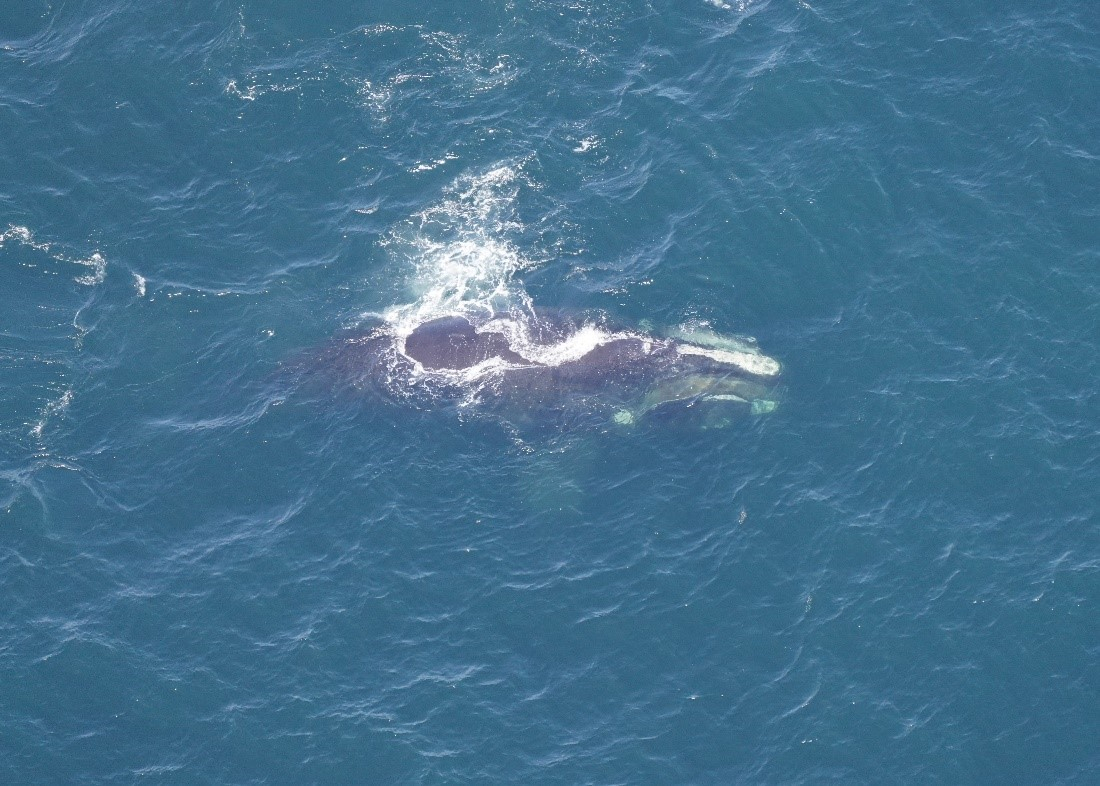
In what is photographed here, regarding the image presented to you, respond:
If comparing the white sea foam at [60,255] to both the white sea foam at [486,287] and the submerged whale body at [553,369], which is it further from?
the white sea foam at [486,287]

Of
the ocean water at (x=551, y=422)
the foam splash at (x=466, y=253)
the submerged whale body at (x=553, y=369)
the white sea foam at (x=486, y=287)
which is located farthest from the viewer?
the foam splash at (x=466, y=253)

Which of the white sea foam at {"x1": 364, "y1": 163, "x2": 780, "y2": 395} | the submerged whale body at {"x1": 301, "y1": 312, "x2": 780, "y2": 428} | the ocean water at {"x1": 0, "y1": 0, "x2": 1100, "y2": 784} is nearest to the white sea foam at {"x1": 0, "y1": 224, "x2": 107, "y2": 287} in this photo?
the ocean water at {"x1": 0, "y1": 0, "x2": 1100, "y2": 784}

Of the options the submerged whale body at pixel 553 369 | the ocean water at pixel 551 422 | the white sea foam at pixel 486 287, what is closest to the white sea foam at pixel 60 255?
the ocean water at pixel 551 422

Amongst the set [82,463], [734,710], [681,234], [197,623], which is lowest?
[734,710]

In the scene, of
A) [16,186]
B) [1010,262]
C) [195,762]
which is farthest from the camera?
[16,186]

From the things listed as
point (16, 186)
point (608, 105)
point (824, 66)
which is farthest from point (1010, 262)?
point (16, 186)

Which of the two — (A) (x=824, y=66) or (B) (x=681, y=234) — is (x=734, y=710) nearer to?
(B) (x=681, y=234)
